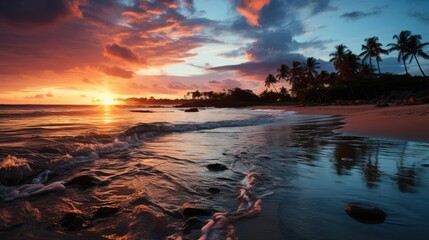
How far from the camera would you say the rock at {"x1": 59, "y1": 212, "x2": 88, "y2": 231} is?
8.91 ft

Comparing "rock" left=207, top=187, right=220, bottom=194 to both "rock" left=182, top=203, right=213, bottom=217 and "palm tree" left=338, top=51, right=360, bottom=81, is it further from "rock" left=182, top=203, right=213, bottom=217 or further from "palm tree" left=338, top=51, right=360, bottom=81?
"palm tree" left=338, top=51, right=360, bottom=81

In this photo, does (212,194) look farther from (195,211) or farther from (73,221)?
(73,221)

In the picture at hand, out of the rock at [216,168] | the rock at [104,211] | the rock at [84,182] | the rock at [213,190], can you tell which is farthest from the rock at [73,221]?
the rock at [216,168]

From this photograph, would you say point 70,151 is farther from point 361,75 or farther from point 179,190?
point 361,75

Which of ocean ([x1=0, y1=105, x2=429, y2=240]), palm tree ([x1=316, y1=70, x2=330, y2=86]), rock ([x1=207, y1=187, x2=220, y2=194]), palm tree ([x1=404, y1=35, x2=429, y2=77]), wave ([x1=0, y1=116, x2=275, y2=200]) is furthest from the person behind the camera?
palm tree ([x1=316, y1=70, x2=330, y2=86])

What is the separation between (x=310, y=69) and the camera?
220ft

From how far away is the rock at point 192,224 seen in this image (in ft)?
8.64

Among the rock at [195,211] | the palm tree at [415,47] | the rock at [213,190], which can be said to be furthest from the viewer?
the palm tree at [415,47]

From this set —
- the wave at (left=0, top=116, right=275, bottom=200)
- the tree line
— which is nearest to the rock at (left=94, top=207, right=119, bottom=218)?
the wave at (left=0, top=116, right=275, bottom=200)

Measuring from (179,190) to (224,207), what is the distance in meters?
1.00

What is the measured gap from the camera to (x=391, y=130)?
9.95 meters

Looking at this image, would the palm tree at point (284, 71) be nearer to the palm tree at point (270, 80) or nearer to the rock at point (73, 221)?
the palm tree at point (270, 80)

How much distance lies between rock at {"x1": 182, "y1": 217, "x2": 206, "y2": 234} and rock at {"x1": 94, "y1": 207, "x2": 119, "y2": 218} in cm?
96

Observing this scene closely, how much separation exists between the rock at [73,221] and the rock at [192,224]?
1070 millimetres
